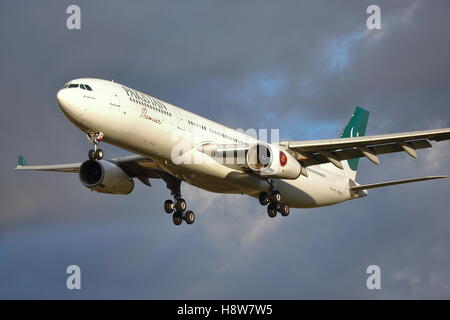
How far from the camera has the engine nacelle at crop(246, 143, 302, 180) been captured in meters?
41.8

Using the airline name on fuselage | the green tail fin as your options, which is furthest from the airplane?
the green tail fin

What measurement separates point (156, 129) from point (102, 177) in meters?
7.58

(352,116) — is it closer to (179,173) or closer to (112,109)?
(179,173)

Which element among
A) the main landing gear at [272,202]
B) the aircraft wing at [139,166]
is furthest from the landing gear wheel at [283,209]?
the aircraft wing at [139,166]

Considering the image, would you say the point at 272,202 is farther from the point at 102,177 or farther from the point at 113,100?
the point at 113,100

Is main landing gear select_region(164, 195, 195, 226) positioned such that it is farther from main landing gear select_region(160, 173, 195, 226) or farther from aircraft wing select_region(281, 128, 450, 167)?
aircraft wing select_region(281, 128, 450, 167)

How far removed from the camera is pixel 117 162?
1863 inches

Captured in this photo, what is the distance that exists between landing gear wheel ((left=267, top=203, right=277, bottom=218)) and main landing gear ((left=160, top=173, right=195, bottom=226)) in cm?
440

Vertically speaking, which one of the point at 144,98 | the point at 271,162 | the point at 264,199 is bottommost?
the point at 264,199

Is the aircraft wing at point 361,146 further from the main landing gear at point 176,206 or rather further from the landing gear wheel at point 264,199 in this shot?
the main landing gear at point 176,206

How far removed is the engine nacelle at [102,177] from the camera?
151 ft

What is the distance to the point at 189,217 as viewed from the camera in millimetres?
47250

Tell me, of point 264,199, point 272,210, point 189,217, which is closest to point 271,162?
point 264,199

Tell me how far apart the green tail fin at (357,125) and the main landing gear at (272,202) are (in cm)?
1284
